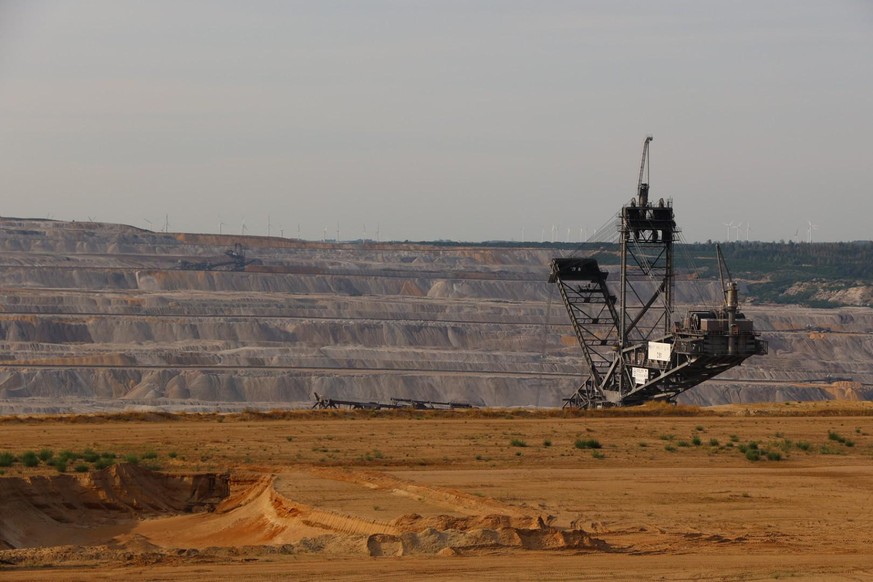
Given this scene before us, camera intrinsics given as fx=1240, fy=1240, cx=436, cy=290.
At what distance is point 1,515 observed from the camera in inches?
1122

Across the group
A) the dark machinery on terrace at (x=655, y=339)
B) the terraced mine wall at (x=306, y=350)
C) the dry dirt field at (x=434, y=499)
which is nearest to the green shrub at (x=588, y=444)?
the dry dirt field at (x=434, y=499)

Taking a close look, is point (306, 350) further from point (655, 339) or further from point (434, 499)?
point (434, 499)

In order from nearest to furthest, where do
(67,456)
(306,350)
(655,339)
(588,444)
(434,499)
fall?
(434,499) → (67,456) → (588,444) → (655,339) → (306,350)

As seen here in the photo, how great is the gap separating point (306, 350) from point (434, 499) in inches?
4116

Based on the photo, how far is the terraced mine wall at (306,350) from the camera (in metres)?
108

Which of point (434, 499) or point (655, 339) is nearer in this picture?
point (434, 499)

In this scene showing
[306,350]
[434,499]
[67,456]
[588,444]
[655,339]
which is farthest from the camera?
[306,350]

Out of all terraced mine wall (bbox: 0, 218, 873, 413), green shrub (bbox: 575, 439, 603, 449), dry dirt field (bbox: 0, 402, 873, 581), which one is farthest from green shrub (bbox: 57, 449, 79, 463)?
terraced mine wall (bbox: 0, 218, 873, 413)

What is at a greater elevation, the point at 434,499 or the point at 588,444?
the point at 588,444

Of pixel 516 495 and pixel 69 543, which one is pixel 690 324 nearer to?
pixel 516 495

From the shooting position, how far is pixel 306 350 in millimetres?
133750

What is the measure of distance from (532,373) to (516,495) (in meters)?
91.0

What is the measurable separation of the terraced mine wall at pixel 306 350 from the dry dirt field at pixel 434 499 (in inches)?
1655

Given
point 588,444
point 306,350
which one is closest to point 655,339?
point 588,444
